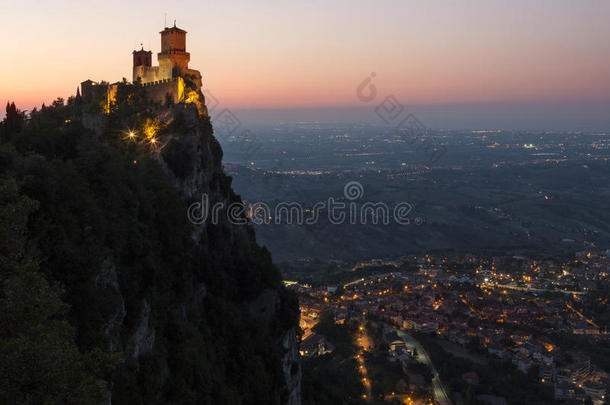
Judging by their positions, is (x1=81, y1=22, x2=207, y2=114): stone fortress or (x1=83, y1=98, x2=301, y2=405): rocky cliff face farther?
(x1=81, y1=22, x2=207, y2=114): stone fortress

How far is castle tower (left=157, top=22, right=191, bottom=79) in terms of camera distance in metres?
36.8

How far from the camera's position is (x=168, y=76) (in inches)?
1457

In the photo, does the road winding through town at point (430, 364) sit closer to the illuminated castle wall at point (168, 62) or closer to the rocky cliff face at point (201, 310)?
the rocky cliff face at point (201, 310)

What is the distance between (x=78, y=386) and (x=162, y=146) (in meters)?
20.4

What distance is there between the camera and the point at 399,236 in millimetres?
118188

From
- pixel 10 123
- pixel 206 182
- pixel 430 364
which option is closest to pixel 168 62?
pixel 206 182

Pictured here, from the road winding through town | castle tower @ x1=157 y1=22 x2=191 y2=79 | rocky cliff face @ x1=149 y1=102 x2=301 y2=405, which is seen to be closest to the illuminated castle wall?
castle tower @ x1=157 y1=22 x2=191 y2=79

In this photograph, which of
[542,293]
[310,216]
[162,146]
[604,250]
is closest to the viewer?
[162,146]

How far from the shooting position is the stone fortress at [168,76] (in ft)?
112

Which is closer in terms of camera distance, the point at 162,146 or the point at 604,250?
the point at 162,146

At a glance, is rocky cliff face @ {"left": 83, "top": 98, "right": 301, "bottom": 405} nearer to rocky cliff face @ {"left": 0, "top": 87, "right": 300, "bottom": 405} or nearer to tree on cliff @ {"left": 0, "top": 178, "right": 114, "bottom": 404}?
rocky cliff face @ {"left": 0, "top": 87, "right": 300, "bottom": 405}

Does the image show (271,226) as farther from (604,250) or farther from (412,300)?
(604,250)

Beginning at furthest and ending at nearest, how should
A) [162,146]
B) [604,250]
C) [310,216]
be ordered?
[310,216] < [604,250] < [162,146]

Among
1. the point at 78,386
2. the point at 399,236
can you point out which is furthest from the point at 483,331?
the point at 399,236
